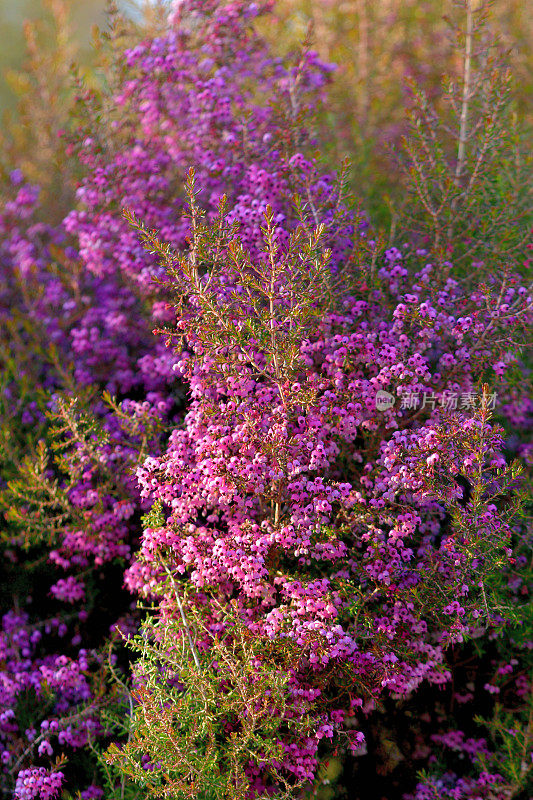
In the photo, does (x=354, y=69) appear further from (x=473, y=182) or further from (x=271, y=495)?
(x=271, y=495)

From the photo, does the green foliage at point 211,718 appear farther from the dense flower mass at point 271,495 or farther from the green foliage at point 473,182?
the green foliage at point 473,182

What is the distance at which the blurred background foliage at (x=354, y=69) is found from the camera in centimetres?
716

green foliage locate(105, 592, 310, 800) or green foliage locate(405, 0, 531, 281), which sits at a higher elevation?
green foliage locate(405, 0, 531, 281)

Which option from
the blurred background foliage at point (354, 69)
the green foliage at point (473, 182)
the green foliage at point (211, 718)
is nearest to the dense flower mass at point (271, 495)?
the green foliage at point (211, 718)

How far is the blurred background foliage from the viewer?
7.16 m

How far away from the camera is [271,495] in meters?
3.40

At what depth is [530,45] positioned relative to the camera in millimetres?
8984

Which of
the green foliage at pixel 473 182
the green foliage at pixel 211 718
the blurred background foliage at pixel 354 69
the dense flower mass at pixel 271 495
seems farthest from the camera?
the blurred background foliage at pixel 354 69

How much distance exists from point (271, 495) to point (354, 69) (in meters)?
6.79

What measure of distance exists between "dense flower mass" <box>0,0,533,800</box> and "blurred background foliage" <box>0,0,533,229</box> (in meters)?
2.57

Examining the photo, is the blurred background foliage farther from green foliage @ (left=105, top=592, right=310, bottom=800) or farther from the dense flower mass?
green foliage @ (left=105, top=592, right=310, bottom=800)

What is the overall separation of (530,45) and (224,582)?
8869mm

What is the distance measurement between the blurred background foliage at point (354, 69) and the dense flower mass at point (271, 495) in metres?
2.57

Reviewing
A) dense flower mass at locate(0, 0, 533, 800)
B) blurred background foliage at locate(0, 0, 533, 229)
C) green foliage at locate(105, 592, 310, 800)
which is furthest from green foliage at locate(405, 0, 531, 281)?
green foliage at locate(105, 592, 310, 800)
